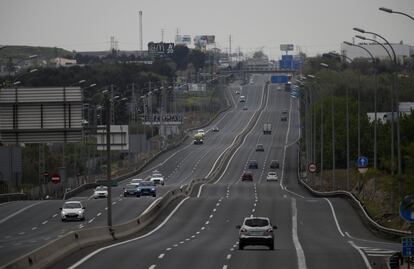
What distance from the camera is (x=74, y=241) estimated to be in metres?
45.6

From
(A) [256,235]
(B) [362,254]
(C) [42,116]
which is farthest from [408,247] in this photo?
(C) [42,116]

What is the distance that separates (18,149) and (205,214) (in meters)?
24.7

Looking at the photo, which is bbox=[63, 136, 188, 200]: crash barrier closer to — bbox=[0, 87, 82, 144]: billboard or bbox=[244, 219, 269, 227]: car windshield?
bbox=[0, 87, 82, 144]: billboard

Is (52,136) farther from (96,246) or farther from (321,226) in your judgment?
(321,226)

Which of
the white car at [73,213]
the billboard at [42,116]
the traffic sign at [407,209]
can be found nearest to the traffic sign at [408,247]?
the traffic sign at [407,209]

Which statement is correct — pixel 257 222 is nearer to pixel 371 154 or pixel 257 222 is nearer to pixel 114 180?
pixel 114 180

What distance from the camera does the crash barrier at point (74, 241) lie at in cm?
3622

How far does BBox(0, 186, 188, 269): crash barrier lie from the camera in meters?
36.2

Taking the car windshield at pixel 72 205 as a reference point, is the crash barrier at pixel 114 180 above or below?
below

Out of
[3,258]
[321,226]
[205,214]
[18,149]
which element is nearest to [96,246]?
[3,258]

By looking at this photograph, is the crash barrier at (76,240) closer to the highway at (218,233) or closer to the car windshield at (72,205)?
the highway at (218,233)

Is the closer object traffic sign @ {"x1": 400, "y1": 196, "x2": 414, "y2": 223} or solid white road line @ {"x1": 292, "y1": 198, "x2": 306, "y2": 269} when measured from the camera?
traffic sign @ {"x1": 400, "y1": 196, "x2": 414, "y2": 223}

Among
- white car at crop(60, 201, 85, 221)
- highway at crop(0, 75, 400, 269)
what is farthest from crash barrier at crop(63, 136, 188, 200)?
white car at crop(60, 201, 85, 221)

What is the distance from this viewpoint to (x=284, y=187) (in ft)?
401
